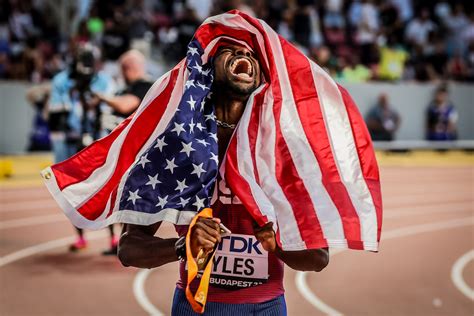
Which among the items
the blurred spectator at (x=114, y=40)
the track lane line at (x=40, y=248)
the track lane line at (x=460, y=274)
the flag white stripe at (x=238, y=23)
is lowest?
the track lane line at (x=460, y=274)

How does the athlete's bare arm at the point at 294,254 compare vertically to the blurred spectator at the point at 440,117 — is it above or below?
above

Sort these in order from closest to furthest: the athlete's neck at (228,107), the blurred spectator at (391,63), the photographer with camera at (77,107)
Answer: the athlete's neck at (228,107) < the photographer with camera at (77,107) < the blurred spectator at (391,63)

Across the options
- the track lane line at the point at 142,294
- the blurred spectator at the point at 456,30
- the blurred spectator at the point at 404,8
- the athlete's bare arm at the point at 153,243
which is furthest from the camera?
the blurred spectator at the point at 456,30

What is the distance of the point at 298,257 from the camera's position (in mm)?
3381

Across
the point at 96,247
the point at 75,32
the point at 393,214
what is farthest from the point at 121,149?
the point at 75,32

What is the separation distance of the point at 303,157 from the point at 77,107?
6825mm

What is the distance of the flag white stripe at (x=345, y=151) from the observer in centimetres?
351

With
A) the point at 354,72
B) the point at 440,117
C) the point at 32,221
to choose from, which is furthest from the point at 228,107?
the point at 440,117

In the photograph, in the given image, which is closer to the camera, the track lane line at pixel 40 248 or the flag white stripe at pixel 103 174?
the flag white stripe at pixel 103 174

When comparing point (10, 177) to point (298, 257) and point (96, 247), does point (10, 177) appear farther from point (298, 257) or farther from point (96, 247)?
point (298, 257)

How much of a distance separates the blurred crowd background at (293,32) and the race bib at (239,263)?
12219 mm

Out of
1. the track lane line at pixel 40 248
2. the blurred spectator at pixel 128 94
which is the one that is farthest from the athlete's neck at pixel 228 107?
the track lane line at pixel 40 248

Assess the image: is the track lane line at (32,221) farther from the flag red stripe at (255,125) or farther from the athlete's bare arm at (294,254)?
the athlete's bare arm at (294,254)

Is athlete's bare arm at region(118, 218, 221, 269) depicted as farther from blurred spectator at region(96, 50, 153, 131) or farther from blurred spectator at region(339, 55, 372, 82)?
blurred spectator at region(339, 55, 372, 82)
